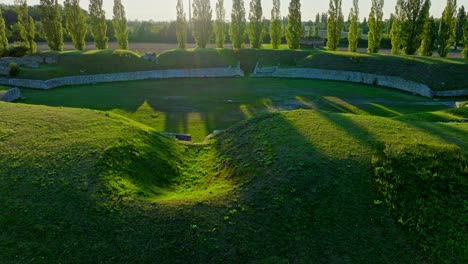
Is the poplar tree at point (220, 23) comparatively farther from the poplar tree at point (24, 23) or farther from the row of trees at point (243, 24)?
the poplar tree at point (24, 23)

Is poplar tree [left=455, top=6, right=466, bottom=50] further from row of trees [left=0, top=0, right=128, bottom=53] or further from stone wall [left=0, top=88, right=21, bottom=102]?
stone wall [left=0, top=88, right=21, bottom=102]

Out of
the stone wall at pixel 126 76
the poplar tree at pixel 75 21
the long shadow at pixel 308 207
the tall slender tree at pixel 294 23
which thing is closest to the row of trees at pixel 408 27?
the tall slender tree at pixel 294 23

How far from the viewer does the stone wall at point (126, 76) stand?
41594 millimetres

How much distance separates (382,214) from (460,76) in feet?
125

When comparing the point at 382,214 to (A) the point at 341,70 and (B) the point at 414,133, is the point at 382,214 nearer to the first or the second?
(B) the point at 414,133

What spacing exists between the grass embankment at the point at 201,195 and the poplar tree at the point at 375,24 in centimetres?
4461

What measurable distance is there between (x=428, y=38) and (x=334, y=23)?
15.0 m

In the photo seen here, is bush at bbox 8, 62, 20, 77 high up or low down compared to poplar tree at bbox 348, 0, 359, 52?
down

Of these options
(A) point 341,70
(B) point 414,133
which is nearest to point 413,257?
(B) point 414,133

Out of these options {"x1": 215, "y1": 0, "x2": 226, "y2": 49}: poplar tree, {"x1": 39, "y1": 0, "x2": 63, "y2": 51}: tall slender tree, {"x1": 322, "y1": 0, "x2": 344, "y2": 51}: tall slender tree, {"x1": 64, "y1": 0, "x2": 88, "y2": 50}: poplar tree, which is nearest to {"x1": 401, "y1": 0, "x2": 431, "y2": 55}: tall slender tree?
{"x1": 322, "y1": 0, "x2": 344, "y2": 51}: tall slender tree

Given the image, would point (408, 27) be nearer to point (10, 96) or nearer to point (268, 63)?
point (268, 63)

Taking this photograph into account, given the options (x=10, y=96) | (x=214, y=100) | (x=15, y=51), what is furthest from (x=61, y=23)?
(x=214, y=100)

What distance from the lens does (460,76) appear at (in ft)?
137

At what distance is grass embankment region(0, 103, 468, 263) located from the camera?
34.3 ft
